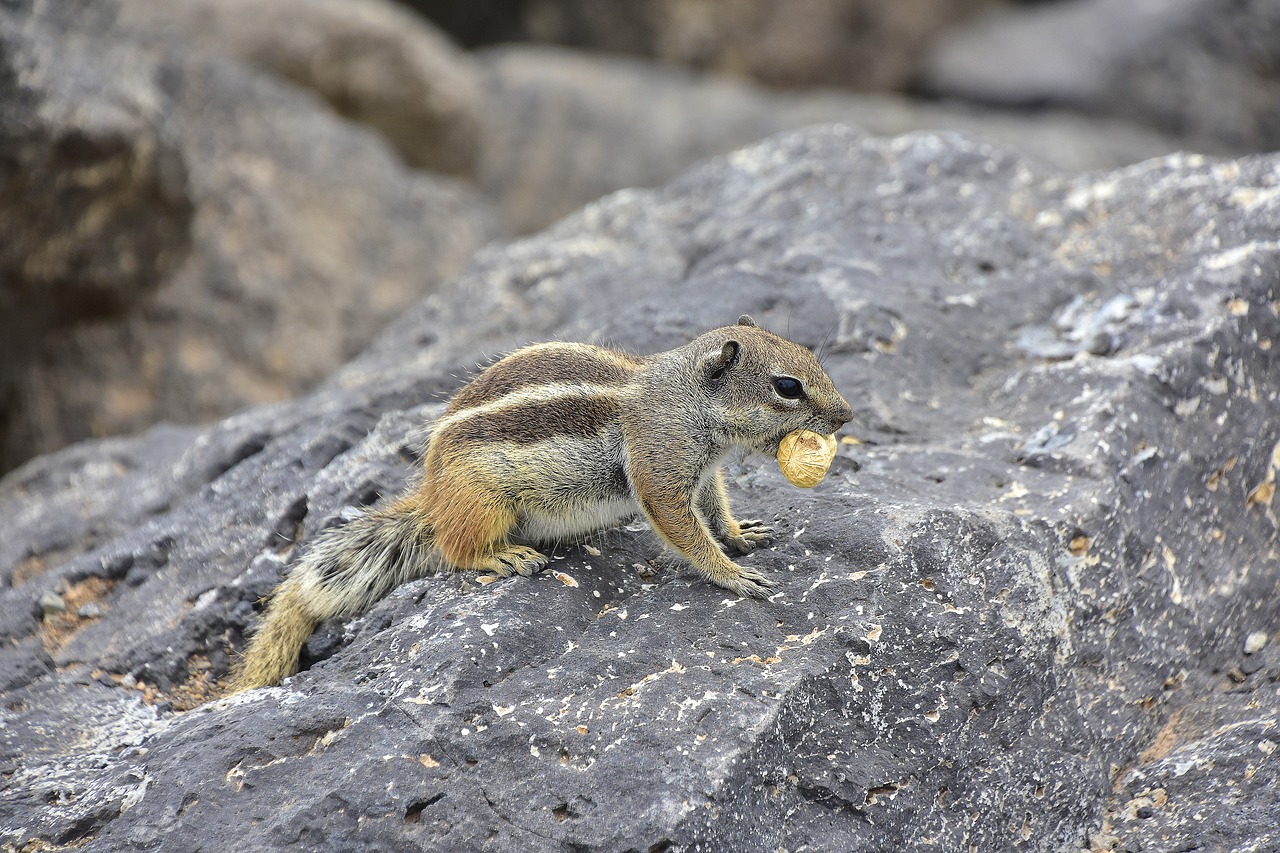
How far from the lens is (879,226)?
18.9ft

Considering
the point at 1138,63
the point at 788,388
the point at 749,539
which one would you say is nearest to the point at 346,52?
the point at 788,388

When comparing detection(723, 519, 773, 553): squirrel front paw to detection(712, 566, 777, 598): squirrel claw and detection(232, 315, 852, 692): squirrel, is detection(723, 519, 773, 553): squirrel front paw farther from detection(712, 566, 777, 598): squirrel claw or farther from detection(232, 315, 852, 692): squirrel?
detection(712, 566, 777, 598): squirrel claw

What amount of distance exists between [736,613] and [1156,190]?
341 centimetres

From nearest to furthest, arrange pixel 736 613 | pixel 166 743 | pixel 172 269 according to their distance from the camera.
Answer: pixel 166 743 → pixel 736 613 → pixel 172 269

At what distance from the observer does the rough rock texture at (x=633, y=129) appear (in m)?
12.2

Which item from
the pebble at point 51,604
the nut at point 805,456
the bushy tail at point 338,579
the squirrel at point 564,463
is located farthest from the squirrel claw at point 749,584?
the pebble at point 51,604

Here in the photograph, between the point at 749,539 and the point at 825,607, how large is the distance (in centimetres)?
48

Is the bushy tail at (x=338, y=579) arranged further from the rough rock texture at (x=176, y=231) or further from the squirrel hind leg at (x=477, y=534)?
the rough rock texture at (x=176, y=231)

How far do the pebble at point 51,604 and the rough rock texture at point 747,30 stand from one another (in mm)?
11489

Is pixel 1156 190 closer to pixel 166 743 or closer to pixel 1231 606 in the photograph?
pixel 1231 606

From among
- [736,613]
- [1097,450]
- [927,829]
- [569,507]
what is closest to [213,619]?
[569,507]

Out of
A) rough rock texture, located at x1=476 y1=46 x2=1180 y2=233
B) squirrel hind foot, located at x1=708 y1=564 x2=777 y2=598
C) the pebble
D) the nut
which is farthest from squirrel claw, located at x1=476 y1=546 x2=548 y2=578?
rough rock texture, located at x1=476 y1=46 x2=1180 y2=233

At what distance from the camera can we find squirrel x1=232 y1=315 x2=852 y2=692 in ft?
13.3

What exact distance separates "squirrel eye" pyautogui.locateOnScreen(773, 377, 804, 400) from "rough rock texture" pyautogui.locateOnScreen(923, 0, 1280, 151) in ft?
34.7
